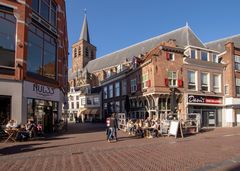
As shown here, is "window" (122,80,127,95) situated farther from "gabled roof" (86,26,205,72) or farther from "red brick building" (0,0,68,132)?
"red brick building" (0,0,68,132)

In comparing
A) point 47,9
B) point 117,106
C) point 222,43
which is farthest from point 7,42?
point 222,43

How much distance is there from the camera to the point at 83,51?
3108 inches

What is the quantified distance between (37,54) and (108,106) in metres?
24.4

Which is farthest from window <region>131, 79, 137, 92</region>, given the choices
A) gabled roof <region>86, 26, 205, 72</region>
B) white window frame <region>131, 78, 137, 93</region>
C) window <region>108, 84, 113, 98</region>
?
window <region>108, 84, 113, 98</region>

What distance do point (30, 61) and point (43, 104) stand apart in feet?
11.6

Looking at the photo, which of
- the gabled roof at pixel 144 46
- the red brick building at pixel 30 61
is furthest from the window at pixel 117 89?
the red brick building at pixel 30 61

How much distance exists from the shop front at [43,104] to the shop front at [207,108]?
13826mm

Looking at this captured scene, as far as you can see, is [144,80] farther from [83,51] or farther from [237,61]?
[83,51]

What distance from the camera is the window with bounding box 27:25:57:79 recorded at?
61.0 feet

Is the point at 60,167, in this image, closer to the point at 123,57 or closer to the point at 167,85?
the point at 167,85

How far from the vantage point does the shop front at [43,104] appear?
17.9 meters

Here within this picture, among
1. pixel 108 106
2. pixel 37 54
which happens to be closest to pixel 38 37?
pixel 37 54

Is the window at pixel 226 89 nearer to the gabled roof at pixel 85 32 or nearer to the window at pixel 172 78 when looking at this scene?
the window at pixel 172 78

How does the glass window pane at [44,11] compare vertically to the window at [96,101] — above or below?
above
